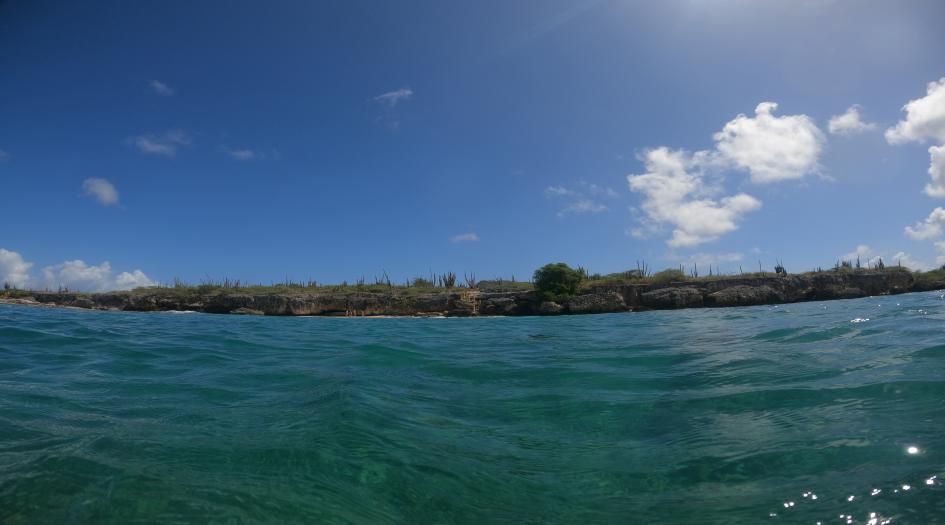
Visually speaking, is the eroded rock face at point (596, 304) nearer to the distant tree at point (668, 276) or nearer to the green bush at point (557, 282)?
the green bush at point (557, 282)

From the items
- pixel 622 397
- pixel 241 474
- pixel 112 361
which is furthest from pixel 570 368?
pixel 112 361

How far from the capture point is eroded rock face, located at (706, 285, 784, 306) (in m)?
38.4

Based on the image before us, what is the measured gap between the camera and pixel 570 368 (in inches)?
Result: 302

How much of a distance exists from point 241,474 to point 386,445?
3.71 ft

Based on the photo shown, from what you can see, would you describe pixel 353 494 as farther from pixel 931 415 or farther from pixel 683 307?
pixel 683 307

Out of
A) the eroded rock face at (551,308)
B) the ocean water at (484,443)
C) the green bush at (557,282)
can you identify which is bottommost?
the eroded rock face at (551,308)

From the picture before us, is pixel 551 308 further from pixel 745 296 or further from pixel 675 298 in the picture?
pixel 745 296

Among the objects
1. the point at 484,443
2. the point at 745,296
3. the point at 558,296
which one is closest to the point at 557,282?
the point at 558,296

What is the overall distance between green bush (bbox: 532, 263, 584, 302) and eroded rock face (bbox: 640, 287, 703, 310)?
275 inches

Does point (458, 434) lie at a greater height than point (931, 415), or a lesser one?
lesser

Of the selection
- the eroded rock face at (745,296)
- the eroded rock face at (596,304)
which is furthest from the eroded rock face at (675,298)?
the eroded rock face at (596,304)

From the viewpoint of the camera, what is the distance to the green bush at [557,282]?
→ 125 feet

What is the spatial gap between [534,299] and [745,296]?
18.5 metres

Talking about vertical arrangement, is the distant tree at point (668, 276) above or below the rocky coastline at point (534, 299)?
above
